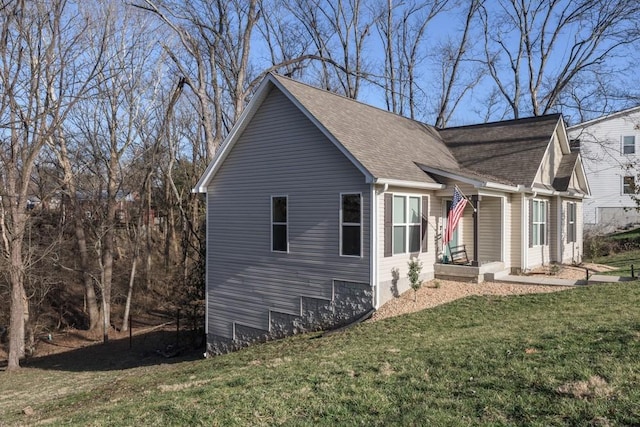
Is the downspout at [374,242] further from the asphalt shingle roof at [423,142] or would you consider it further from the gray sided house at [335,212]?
the asphalt shingle roof at [423,142]

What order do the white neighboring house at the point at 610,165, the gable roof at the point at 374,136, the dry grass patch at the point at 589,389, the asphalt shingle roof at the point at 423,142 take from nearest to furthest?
the dry grass patch at the point at 589,389 → the gable roof at the point at 374,136 → the asphalt shingle roof at the point at 423,142 → the white neighboring house at the point at 610,165

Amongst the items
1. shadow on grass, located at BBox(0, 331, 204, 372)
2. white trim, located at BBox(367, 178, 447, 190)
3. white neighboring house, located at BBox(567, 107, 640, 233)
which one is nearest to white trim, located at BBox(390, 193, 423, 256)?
white trim, located at BBox(367, 178, 447, 190)

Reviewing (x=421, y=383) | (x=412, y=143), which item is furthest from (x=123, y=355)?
(x=421, y=383)

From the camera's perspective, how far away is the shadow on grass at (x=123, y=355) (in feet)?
52.5

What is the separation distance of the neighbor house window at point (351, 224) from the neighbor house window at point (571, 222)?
11.6 m

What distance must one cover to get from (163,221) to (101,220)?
10.1m

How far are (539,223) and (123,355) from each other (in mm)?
15359

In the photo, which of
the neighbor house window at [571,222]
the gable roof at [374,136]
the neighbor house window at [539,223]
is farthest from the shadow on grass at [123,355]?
the neighbor house window at [571,222]

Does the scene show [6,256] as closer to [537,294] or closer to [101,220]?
[101,220]

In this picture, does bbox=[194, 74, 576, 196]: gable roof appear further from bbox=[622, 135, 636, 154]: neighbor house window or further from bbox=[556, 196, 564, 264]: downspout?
bbox=[622, 135, 636, 154]: neighbor house window

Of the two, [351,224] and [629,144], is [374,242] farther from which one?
[629,144]

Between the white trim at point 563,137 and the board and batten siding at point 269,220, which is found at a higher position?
the white trim at point 563,137

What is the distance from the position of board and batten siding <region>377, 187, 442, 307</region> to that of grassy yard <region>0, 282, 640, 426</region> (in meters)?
1.77

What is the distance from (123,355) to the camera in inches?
703
